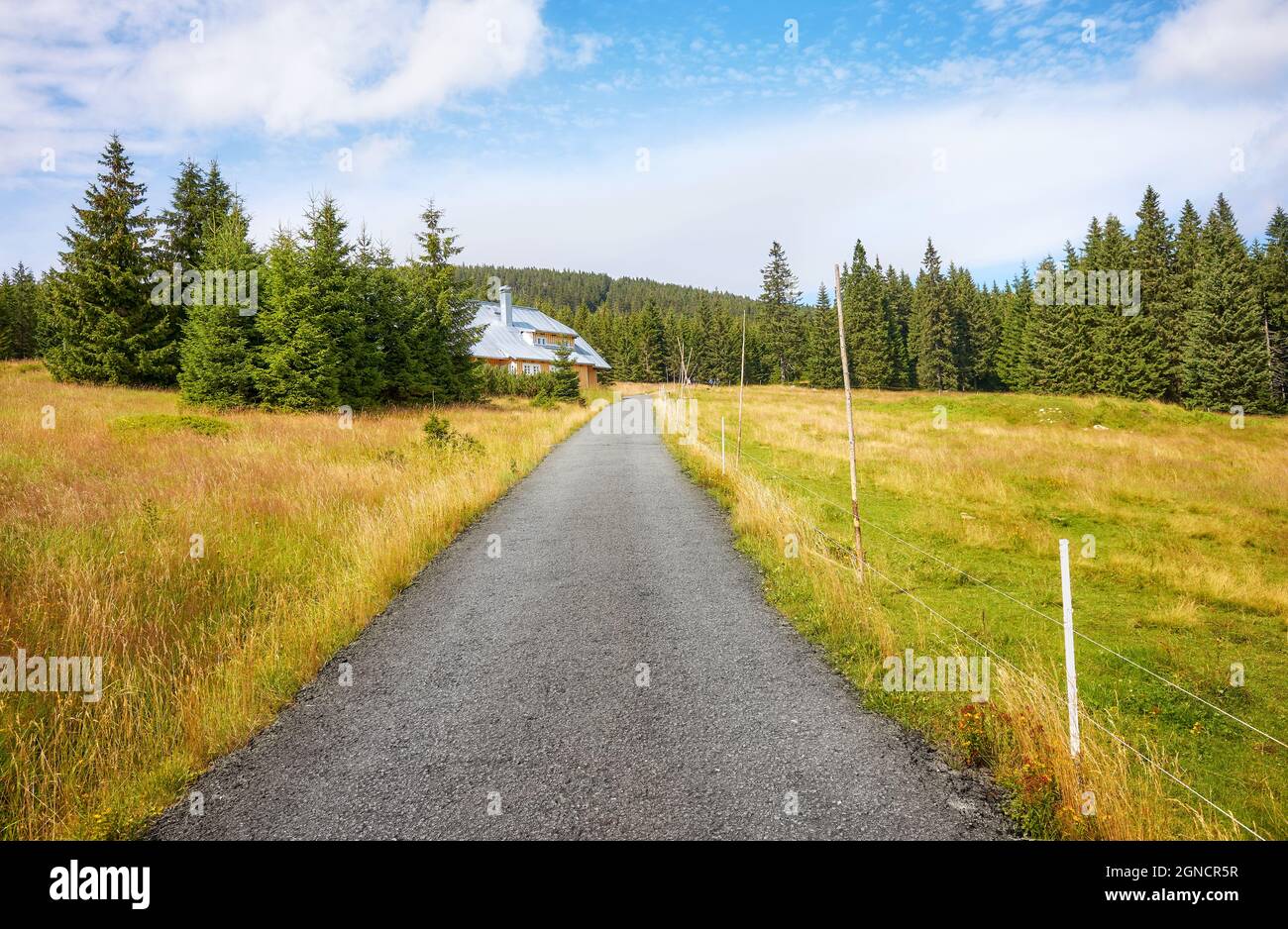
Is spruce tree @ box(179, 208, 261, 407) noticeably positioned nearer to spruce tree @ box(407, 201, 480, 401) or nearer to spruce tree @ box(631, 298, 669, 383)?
spruce tree @ box(407, 201, 480, 401)

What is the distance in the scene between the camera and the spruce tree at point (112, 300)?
1077 inches

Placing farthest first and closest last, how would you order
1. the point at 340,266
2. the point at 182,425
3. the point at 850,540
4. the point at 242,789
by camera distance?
the point at 340,266
the point at 182,425
the point at 850,540
the point at 242,789

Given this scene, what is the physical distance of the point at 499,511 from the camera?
11.9m

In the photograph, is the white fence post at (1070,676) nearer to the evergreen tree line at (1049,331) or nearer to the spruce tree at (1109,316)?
the evergreen tree line at (1049,331)

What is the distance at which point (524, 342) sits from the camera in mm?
58719

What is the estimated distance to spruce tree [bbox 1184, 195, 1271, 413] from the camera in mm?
38438

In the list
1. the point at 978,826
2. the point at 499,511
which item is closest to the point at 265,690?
the point at 978,826

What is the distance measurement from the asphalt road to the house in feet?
149

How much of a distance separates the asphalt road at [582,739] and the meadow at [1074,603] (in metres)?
0.52

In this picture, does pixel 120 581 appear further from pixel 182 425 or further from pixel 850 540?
pixel 182 425

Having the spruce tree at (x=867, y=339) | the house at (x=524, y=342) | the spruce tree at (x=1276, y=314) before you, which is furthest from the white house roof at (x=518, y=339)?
the spruce tree at (x=1276, y=314)

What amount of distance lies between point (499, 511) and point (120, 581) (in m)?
6.66
